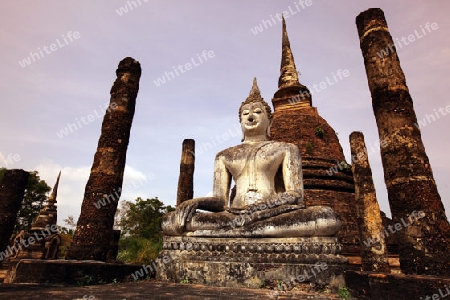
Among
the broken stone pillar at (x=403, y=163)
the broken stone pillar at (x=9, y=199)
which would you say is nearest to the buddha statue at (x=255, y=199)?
the broken stone pillar at (x=403, y=163)

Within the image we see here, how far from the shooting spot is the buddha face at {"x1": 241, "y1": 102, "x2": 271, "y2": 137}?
5922 millimetres

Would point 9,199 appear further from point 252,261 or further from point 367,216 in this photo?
point 367,216

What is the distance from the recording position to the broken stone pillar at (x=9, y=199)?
10266 mm

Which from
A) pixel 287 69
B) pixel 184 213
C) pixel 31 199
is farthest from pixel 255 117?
pixel 31 199

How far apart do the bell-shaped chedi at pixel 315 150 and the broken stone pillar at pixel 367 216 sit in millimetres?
942

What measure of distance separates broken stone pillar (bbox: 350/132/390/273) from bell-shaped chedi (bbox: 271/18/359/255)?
3.09ft

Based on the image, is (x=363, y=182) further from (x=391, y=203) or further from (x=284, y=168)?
(x=284, y=168)

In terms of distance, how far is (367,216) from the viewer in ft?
36.0

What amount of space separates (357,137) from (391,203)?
7.62 meters

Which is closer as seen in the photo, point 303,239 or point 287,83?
point 303,239

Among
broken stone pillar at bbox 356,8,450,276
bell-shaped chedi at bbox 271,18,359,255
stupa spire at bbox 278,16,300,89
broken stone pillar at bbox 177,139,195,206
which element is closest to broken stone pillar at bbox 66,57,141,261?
broken stone pillar at bbox 356,8,450,276

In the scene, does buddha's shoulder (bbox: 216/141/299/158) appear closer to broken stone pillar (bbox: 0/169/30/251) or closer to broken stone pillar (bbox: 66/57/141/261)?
broken stone pillar (bbox: 66/57/141/261)

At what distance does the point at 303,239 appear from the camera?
386 cm

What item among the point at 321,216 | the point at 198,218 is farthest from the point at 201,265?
the point at 321,216
